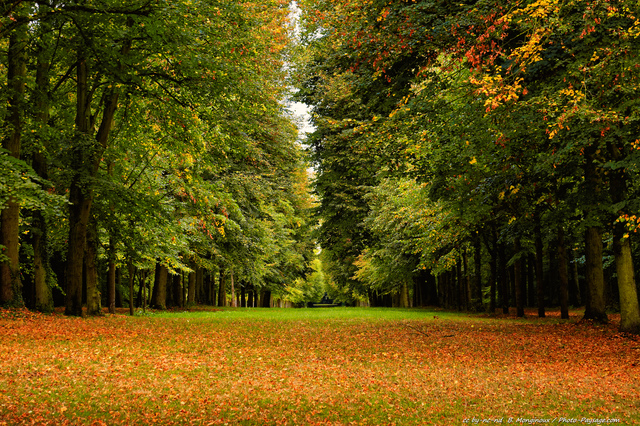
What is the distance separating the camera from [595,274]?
16453 millimetres

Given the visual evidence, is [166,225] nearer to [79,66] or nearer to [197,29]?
[79,66]

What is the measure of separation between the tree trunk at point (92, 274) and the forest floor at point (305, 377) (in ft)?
10.0

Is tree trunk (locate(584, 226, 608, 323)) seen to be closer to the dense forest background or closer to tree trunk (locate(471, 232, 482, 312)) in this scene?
the dense forest background

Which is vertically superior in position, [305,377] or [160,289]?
[160,289]

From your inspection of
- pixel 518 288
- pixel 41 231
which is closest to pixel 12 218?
pixel 41 231

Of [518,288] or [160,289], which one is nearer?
[518,288]

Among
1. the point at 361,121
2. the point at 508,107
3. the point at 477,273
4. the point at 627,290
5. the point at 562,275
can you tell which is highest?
the point at 361,121

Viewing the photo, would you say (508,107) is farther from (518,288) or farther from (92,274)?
(518,288)

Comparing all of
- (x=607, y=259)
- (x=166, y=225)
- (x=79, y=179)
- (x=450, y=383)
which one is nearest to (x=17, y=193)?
(x=79, y=179)

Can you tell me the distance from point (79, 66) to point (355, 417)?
15.4m

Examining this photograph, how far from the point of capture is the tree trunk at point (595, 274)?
16375 mm

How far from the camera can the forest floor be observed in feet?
21.5

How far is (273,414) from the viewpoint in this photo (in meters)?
6.54

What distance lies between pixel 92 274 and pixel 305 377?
12.1 meters
